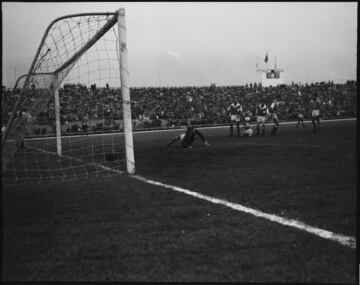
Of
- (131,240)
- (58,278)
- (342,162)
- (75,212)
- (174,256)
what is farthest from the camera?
(342,162)

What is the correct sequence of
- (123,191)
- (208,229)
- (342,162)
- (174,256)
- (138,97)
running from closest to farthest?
(174,256)
(208,229)
(123,191)
(342,162)
(138,97)

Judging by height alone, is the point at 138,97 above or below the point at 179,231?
above

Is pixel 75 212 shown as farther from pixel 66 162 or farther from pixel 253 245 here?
pixel 66 162

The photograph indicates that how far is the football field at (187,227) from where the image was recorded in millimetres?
2949

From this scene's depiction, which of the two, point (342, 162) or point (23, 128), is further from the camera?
point (342, 162)

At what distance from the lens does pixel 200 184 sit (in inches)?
252

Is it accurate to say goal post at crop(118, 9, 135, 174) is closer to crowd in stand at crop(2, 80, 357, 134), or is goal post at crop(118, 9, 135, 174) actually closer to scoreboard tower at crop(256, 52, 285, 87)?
crowd in stand at crop(2, 80, 357, 134)

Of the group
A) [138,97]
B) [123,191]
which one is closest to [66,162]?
[123,191]

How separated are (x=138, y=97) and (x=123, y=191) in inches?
1417

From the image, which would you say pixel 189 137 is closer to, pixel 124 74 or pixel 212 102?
pixel 124 74

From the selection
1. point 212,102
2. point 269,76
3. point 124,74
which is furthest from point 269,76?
point 124,74

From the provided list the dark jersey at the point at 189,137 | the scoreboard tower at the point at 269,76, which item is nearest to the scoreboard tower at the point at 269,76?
the scoreboard tower at the point at 269,76

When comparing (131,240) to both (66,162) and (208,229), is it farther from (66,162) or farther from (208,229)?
(66,162)

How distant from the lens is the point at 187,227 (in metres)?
4.03
